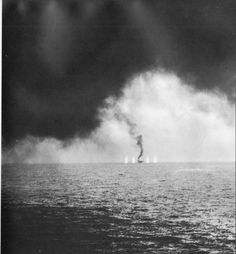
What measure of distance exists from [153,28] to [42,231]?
2.17 m

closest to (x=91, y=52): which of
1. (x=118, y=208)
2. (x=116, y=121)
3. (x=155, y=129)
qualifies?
(x=116, y=121)

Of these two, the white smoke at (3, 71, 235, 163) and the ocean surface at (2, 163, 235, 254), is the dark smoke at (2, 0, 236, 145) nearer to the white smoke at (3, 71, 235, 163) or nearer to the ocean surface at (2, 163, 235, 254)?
the white smoke at (3, 71, 235, 163)

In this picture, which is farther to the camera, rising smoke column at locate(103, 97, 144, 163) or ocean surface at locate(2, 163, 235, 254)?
rising smoke column at locate(103, 97, 144, 163)

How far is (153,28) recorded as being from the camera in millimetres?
3355

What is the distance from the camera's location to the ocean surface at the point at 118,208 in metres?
3.29

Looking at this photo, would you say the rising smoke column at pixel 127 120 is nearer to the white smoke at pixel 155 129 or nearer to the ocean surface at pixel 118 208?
the white smoke at pixel 155 129

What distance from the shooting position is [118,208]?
3627mm

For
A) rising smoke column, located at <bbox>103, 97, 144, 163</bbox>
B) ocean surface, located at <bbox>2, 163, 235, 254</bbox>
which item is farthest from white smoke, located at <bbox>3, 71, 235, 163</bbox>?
ocean surface, located at <bbox>2, 163, 235, 254</bbox>

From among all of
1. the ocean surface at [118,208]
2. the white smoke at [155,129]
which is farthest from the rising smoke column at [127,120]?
the ocean surface at [118,208]

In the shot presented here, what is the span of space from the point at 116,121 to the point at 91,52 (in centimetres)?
72

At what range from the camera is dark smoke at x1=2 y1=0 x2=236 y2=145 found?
331 centimetres

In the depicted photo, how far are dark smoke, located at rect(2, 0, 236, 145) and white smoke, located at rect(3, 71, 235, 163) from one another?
10cm

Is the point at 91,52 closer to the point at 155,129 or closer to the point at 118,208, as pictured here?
Result: the point at 155,129

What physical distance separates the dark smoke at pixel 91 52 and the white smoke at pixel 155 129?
96 millimetres
